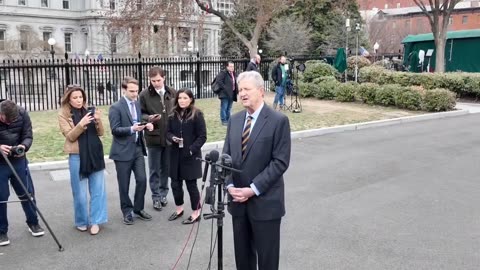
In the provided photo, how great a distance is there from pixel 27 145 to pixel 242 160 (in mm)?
2979

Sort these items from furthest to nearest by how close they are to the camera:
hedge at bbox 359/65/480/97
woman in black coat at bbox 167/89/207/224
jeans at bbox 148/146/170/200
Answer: hedge at bbox 359/65/480/97 → jeans at bbox 148/146/170/200 → woman in black coat at bbox 167/89/207/224

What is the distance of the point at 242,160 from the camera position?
3623 mm

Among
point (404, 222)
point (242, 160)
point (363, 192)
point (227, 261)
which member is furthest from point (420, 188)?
point (242, 160)

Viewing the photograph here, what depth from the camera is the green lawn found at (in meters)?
10.6

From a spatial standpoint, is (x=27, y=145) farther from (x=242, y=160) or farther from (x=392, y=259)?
(x=392, y=259)

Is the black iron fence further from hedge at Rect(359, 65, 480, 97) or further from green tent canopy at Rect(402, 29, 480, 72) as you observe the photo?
green tent canopy at Rect(402, 29, 480, 72)

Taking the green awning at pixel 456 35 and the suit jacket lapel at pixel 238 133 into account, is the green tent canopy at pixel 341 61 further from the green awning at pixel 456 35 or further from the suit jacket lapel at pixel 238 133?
the suit jacket lapel at pixel 238 133

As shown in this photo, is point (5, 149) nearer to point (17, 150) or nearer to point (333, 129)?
point (17, 150)

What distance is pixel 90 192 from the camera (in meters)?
5.75

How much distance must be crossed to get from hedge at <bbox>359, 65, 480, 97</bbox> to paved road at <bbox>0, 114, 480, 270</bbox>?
397 inches

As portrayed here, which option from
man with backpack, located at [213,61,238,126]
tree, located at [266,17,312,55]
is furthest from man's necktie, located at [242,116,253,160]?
tree, located at [266,17,312,55]

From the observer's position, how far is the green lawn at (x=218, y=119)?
10.6 meters

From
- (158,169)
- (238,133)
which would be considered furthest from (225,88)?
(238,133)

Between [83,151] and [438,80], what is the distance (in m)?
17.2
